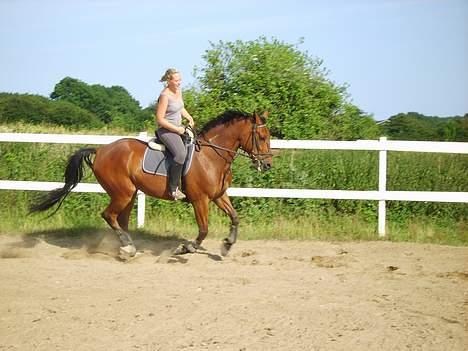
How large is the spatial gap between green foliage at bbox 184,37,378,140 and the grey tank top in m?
6.11

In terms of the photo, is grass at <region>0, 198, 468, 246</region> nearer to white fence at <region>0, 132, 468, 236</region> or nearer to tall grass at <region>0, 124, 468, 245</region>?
tall grass at <region>0, 124, 468, 245</region>

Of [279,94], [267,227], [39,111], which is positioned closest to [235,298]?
[267,227]

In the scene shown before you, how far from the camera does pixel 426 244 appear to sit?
33.8 ft

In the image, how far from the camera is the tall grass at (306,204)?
435 inches

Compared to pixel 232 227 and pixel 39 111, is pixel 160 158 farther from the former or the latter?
pixel 39 111

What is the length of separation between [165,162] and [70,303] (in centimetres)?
315

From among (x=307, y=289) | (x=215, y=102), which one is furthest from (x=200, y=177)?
(x=215, y=102)

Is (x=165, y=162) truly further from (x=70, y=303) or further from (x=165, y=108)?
(x=70, y=303)

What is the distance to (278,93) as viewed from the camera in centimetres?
1564

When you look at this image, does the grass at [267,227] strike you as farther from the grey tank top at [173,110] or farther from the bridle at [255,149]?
the grey tank top at [173,110]

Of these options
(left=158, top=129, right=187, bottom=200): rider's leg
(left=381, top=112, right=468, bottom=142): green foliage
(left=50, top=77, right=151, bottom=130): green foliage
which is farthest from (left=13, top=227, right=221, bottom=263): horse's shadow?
(left=50, top=77, right=151, bottom=130): green foliage

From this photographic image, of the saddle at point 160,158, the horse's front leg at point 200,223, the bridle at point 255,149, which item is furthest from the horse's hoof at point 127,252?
the bridle at point 255,149

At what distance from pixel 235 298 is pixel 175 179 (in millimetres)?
2752

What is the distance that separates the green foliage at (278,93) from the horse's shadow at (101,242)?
503 centimetres
